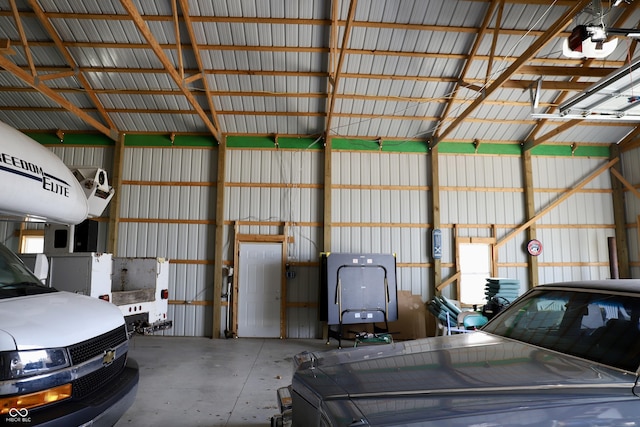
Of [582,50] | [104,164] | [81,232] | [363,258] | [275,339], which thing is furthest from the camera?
[104,164]

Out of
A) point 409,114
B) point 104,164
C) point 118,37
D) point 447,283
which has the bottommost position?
point 447,283

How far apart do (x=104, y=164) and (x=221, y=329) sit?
525 cm

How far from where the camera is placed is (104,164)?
9664 mm

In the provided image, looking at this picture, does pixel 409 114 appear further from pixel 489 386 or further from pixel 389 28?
pixel 489 386

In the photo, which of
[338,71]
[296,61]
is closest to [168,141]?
[296,61]

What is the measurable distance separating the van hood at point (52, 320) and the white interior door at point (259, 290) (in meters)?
6.00

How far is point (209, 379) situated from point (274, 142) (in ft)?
19.5

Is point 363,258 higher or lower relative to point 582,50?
lower

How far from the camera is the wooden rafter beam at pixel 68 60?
694 centimetres

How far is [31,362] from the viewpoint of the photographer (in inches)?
87.4

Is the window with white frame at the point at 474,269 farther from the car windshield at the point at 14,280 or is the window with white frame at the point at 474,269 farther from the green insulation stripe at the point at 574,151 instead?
the car windshield at the point at 14,280

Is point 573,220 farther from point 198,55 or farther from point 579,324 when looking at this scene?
point 198,55

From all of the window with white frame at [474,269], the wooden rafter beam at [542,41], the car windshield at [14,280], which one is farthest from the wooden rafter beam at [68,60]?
the window with white frame at [474,269]

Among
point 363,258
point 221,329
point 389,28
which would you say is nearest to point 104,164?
point 221,329
